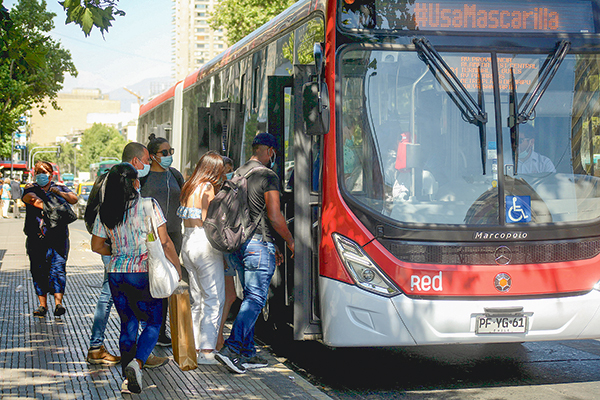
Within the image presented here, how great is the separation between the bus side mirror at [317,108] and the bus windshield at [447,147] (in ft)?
0.65

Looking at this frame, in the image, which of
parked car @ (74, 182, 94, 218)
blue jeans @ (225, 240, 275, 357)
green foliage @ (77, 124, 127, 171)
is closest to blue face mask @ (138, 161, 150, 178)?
blue jeans @ (225, 240, 275, 357)

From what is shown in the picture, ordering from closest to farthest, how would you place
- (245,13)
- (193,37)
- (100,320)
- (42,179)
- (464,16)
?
(464,16)
(100,320)
(42,179)
(245,13)
(193,37)

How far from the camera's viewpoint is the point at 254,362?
660 cm

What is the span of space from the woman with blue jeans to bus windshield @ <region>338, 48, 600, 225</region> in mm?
1574

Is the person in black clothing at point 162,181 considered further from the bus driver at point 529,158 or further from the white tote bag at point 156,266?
the bus driver at point 529,158

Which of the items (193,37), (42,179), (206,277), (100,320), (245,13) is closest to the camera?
(206,277)

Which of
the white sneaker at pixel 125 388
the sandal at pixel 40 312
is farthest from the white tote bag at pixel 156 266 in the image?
the sandal at pixel 40 312

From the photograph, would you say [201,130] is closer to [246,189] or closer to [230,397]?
[246,189]

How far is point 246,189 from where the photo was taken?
21.0 feet

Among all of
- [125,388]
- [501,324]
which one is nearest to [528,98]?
[501,324]

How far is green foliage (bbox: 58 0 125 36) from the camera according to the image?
606cm

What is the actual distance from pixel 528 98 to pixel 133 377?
3596 mm

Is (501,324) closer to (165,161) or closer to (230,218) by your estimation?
(230,218)

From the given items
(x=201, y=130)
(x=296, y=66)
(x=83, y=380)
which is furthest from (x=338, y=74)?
(x=201, y=130)
